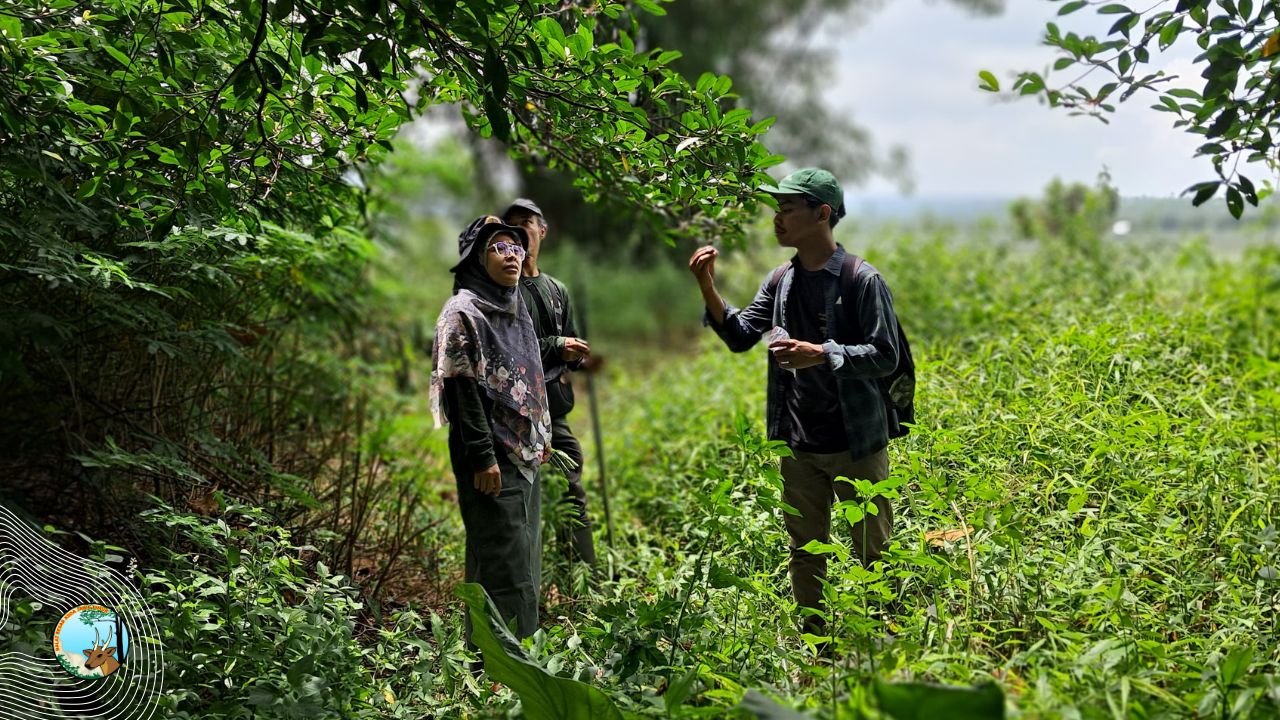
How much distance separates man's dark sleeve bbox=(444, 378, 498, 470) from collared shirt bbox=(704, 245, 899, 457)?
1006 millimetres

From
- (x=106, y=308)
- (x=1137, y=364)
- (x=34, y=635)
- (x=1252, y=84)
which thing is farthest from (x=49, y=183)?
(x=1137, y=364)

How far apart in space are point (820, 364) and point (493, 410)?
1.28 m

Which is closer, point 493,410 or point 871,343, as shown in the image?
point 871,343

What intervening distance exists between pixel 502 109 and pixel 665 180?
114 centimetres

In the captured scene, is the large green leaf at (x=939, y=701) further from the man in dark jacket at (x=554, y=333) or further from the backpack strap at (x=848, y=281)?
the man in dark jacket at (x=554, y=333)

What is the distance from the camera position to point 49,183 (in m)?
3.44

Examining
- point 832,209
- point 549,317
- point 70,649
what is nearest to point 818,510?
point 832,209

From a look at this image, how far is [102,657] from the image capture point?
3.30m

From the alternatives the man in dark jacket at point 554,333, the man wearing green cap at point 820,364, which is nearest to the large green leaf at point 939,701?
the man wearing green cap at point 820,364

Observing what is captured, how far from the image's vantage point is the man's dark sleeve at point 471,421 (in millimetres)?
3596

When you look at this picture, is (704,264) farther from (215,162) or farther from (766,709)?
(215,162)

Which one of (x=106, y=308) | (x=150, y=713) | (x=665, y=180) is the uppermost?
(x=665, y=180)

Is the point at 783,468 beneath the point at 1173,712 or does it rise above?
Result: above

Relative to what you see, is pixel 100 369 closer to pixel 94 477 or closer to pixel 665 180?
pixel 94 477
